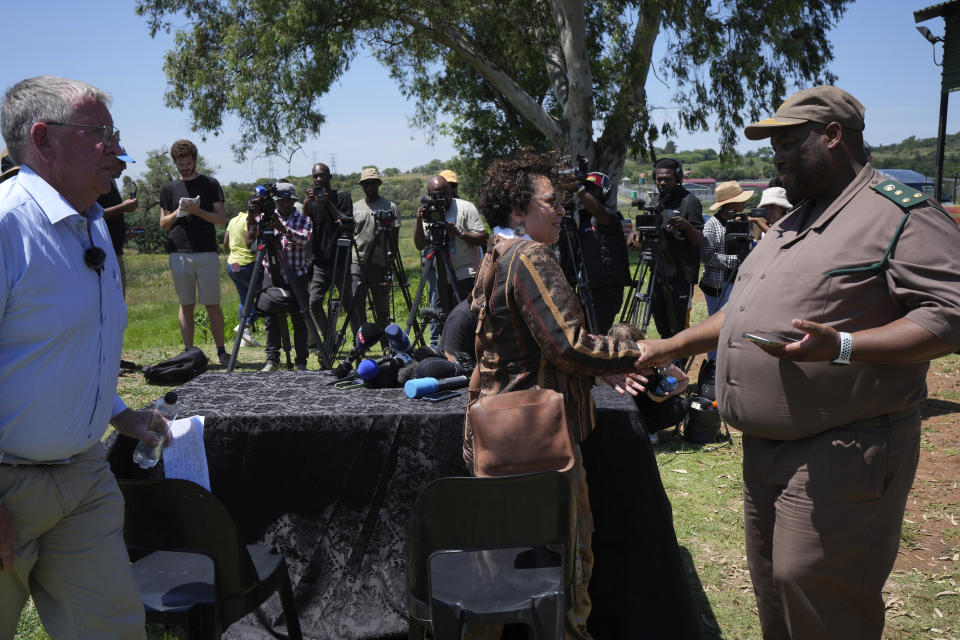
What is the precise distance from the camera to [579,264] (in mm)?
6199

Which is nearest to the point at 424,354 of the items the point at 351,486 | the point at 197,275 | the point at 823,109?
the point at 351,486

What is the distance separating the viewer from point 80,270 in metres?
1.78

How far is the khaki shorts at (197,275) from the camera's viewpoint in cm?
702

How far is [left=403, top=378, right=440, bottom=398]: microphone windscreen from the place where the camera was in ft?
9.53

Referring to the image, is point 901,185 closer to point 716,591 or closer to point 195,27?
point 716,591

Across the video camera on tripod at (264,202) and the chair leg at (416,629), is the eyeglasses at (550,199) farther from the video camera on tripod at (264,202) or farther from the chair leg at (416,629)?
the video camera on tripod at (264,202)

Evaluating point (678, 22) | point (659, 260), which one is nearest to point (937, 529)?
point (659, 260)

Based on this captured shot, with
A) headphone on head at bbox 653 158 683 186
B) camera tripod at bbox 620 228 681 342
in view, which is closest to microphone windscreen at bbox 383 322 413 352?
camera tripod at bbox 620 228 681 342

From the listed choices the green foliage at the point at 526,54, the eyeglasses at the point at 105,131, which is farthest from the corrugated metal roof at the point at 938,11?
the eyeglasses at the point at 105,131

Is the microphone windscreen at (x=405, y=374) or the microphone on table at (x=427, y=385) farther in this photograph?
the microphone windscreen at (x=405, y=374)

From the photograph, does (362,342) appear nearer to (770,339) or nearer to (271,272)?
(770,339)

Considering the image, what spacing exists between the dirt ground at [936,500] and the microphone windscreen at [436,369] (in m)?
2.30

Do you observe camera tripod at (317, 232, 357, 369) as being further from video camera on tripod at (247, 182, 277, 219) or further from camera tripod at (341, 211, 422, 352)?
video camera on tripod at (247, 182, 277, 219)

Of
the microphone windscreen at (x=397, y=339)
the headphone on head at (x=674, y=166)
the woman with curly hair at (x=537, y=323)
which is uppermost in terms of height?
A: the headphone on head at (x=674, y=166)
